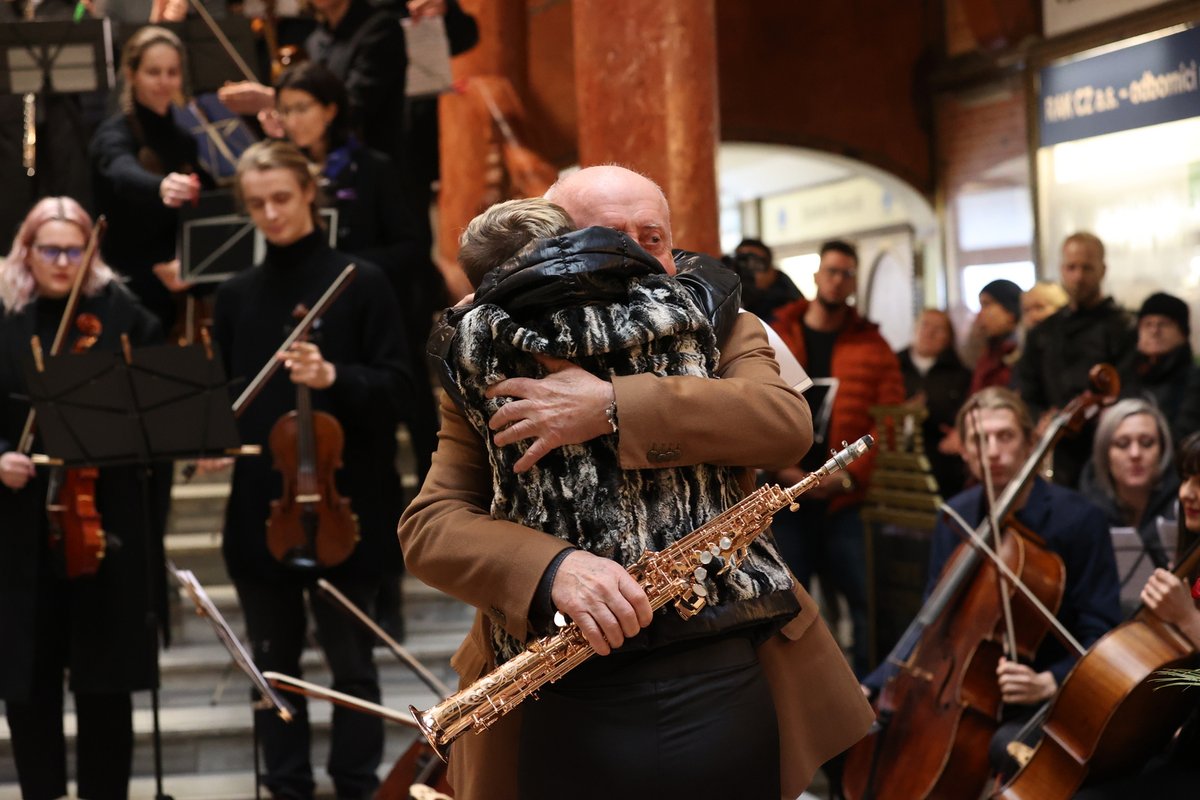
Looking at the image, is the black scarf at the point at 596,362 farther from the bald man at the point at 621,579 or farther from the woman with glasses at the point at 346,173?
the woman with glasses at the point at 346,173

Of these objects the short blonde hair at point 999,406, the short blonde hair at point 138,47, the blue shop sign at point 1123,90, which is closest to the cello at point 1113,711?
the short blonde hair at point 999,406

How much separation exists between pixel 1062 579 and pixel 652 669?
2237mm

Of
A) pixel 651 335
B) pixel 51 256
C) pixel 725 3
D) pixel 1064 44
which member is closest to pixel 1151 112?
pixel 1064 44

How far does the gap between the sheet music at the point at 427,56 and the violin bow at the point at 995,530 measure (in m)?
3.08

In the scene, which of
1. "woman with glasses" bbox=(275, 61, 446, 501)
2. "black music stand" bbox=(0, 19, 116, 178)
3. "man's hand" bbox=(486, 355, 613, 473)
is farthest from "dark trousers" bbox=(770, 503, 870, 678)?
"man's hand" bbox=(486, 355, 613, 473)

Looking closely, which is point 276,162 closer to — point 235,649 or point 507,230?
point 235,649

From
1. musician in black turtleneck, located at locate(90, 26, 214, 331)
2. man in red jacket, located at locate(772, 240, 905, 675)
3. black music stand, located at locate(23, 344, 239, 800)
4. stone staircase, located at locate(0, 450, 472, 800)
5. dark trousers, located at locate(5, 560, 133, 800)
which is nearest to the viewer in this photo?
black music stand, located at locate(23, 344, 239, 800)

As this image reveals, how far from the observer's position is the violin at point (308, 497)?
14.3ft

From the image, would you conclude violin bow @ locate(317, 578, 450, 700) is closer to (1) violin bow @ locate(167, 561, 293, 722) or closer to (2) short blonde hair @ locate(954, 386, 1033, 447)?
(1) violin bow @ locate(167, 561, 293, 722)

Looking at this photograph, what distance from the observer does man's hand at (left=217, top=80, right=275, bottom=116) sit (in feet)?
18.9

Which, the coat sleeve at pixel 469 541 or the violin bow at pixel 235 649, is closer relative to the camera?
the coat sleeve at pixel 469 541

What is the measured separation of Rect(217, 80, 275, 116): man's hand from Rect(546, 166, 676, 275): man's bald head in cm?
394

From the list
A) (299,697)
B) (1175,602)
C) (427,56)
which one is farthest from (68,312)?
(1175,602)

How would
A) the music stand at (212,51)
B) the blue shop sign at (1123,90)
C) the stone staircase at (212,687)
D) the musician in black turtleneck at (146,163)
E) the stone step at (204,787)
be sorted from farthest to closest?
the blue shop sign at (1123,90) → the music stand at (212,51) → the musician in black turtleneck at (146,163) → the stone staircase at (212,687) → the stone step at (204,787)
